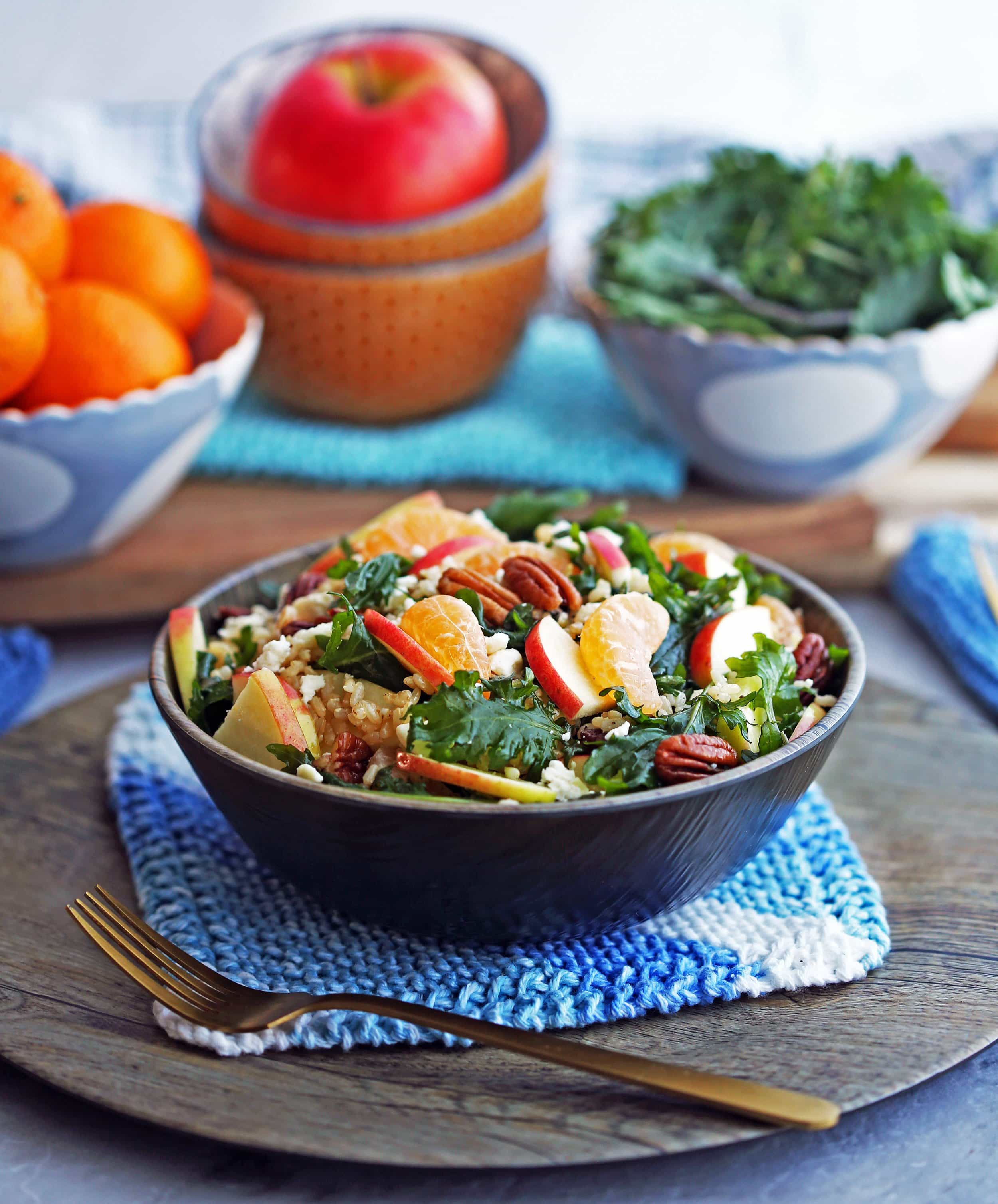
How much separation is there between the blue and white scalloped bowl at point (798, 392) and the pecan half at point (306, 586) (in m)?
Answer: 1.08

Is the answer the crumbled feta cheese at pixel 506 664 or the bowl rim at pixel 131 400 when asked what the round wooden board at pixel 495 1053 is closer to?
the crumbled feta cheese at pixel 506 664

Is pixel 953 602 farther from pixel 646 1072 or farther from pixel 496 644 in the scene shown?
pixel 646 1072

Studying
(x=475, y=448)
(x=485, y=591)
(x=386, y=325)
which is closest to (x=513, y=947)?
(x=485, y=591)

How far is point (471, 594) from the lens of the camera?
1.36 metres

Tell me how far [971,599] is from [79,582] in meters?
1.59

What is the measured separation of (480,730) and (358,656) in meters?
0.19

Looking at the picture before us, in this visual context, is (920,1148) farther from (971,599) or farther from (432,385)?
(432,385)

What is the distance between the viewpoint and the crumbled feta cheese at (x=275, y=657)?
1351mm

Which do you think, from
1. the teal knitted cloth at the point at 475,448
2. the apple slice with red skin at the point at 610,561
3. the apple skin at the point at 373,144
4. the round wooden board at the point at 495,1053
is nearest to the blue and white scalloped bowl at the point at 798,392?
the teal knitted cloth at the point at 475,448

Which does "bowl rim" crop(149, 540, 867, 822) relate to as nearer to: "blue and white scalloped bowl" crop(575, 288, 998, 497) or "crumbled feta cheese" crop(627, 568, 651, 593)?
"crumbled feta cheese" crop(627, 568, 651, 593)

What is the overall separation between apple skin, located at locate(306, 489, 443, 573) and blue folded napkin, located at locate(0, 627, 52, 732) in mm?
592

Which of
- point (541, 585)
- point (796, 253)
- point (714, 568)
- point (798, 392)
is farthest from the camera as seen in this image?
point (796, 253)

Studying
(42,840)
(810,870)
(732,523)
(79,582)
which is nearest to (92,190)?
(79,582)

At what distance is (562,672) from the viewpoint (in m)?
1.29
